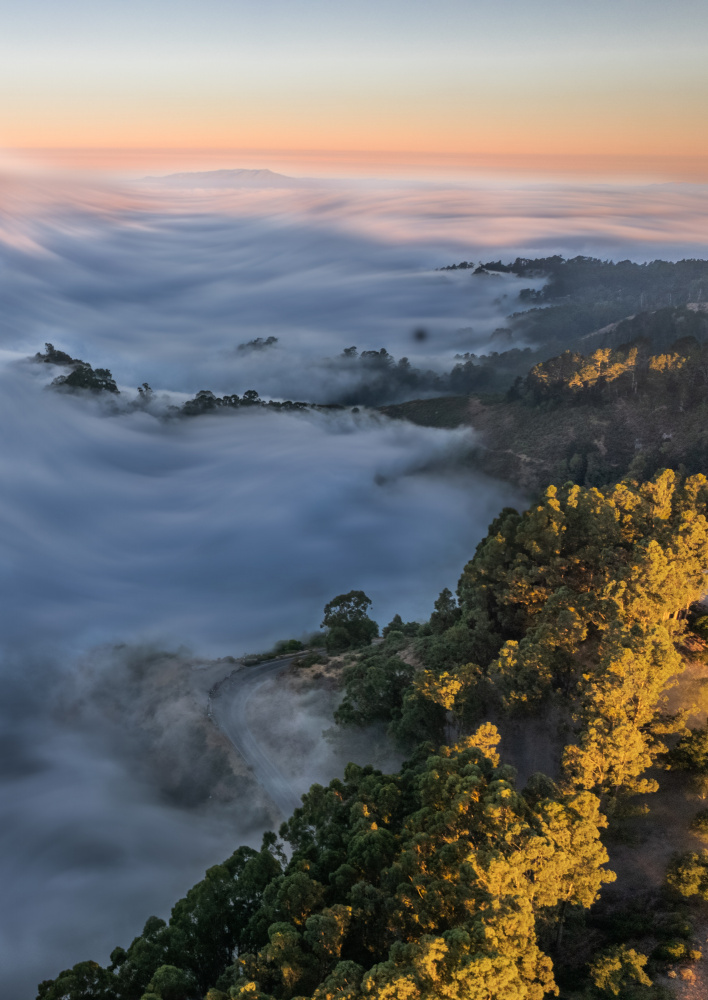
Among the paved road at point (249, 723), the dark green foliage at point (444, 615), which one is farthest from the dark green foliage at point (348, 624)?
the dark green foliage at point (444, 615)

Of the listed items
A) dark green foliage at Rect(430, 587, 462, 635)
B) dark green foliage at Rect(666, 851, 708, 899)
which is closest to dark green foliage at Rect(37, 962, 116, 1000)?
dark green foliage at Rect(666, 851, 708, 899)

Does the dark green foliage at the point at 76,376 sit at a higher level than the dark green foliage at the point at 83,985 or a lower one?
higher

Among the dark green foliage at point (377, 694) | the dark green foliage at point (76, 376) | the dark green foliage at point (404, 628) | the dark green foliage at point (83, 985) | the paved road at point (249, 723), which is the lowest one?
the paved road at point (249, 723)

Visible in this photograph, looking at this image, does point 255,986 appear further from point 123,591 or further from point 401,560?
point 401,560

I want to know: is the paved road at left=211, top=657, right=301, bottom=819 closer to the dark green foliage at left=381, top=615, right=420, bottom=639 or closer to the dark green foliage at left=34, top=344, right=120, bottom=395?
the dark green foliage at left=381, top=615, right=420, bottom=639

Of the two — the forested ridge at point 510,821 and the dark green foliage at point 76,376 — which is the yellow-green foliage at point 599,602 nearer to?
the forested ridge at point 510,821

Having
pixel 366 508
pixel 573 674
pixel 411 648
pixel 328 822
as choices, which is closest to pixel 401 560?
pixel 366 508

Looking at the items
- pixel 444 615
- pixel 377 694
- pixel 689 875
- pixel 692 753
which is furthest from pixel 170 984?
pixel 444 615
